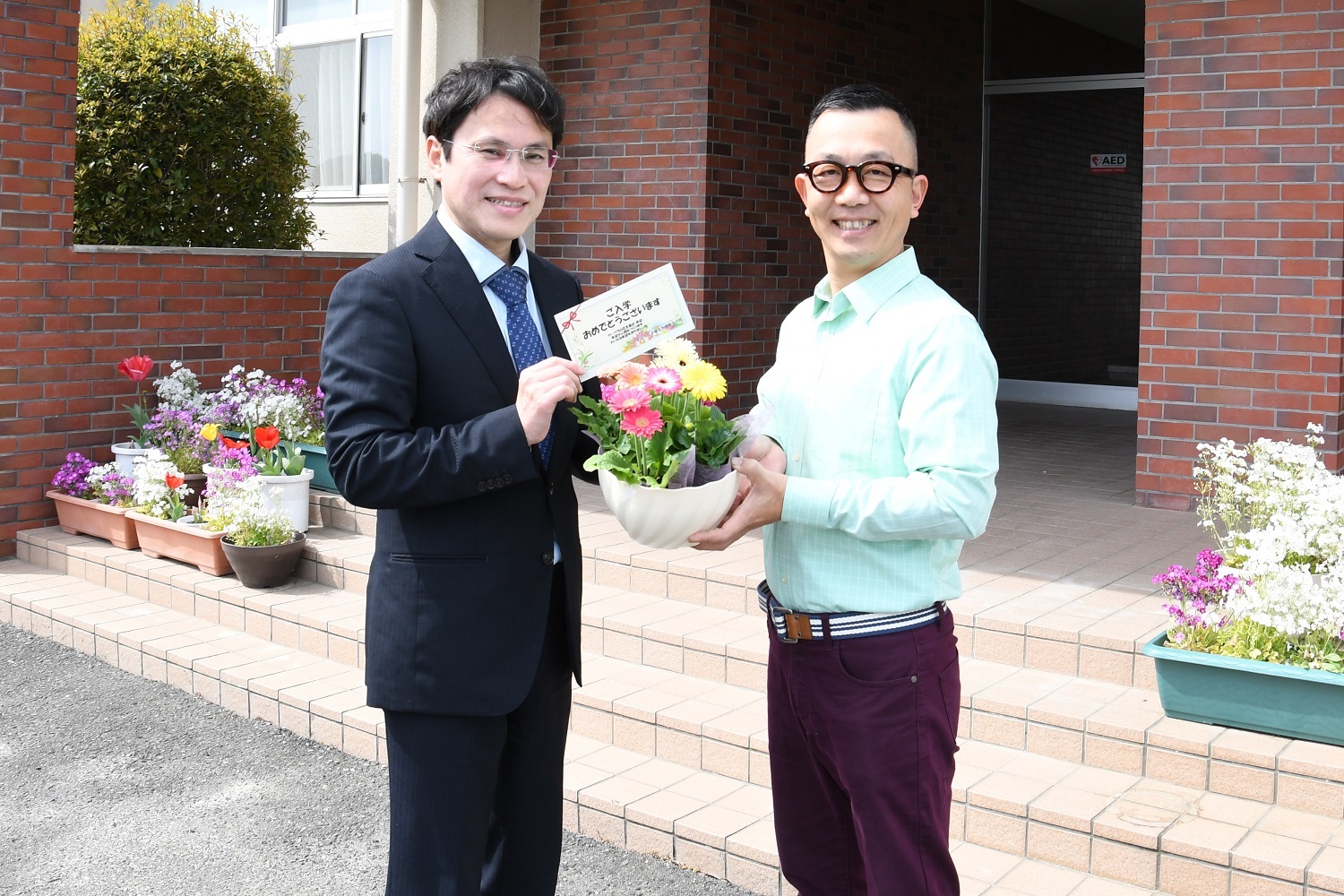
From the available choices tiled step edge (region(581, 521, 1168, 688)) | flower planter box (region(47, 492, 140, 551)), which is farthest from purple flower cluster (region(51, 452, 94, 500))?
tiled step edge (region(581, 521, 1168, 688))

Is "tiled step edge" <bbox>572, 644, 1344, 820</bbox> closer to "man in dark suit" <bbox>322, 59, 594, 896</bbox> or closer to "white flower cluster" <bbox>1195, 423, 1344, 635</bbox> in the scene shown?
"white flower cluster" <bbox>1195, 423, 1344, 635</bbox>

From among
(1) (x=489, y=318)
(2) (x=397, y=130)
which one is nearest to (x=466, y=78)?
(1) (x=489, y=318)

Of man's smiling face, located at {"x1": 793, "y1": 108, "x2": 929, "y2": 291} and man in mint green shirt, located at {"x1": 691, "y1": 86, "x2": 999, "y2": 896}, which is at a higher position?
man's smiling face, located at {"x1": 793, "y1": 108, "x2": 929, "y2": 291}

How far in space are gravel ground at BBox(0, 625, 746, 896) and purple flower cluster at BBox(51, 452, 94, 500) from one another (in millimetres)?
1686

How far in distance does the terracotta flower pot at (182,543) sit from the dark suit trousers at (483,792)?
3.95 metres

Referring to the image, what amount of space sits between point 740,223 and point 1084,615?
421 centimetres

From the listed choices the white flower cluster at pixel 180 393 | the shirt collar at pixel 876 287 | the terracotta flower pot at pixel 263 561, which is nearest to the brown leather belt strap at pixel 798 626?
the shirt collar at pixel 876 287

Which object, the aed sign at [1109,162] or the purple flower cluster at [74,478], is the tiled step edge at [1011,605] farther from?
the aed sign at [1109,162]

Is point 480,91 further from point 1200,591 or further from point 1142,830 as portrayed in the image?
point 1200,591

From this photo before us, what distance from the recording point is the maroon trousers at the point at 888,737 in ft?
7.25

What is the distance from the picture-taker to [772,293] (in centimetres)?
830

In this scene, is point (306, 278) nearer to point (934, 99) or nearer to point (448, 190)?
point (934, 99)

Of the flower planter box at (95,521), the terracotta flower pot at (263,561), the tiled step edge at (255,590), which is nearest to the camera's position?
the tiled step edge at (255,590)

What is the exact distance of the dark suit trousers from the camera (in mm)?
2387
